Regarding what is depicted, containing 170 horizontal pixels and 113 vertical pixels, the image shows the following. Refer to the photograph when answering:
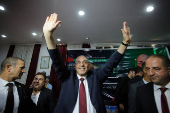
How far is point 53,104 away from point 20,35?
4.20 m

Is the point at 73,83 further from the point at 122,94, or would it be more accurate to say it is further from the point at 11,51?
the point at 11,51

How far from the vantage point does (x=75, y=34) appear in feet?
13.8

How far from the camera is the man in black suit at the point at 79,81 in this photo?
38.2 inches

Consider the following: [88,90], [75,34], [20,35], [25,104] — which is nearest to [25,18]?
[20,35]

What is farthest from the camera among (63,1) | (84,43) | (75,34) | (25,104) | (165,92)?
(84,43)

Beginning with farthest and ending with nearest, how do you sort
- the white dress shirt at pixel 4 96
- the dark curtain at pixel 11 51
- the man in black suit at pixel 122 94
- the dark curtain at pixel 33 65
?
the dark curtain at pixel 11 51 → the dark curtain at pixel 33 65 → the man in black suit at pixel 122 94 → the white dress shirt at pixel 4 96

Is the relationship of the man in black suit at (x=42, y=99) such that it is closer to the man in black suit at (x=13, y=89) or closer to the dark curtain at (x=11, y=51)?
the man in black suit at (x=13, y=89)

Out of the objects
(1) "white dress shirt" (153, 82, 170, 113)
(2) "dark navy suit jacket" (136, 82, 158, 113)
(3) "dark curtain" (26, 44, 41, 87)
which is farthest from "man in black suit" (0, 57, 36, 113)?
(3) "dark curtain" (26, 44, 41, 87)

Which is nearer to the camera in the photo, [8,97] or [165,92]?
[165,92]

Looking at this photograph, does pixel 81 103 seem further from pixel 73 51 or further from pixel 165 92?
pixel 73 51

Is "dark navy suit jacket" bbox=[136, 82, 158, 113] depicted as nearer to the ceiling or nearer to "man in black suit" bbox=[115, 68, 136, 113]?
"man in black suit" bbox=[115, 68, 136, 113]

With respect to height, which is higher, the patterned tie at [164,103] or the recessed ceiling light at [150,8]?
the recessed ceiling light at [150,8]

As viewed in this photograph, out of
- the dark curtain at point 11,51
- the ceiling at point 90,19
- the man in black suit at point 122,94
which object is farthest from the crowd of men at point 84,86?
the dark curtain at point 11,51

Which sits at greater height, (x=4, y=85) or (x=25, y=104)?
(x=4, y=85)
